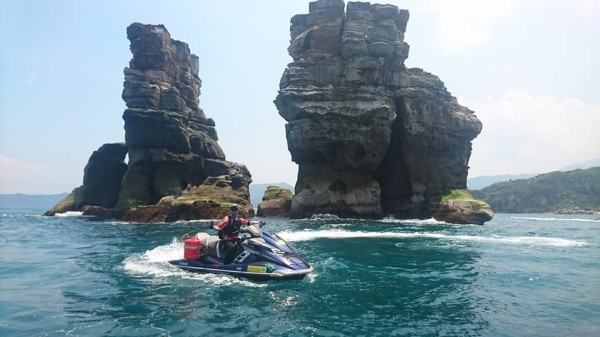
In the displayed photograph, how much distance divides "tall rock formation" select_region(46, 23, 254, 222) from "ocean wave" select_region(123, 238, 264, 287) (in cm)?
3002

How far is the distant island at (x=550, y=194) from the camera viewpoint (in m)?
124

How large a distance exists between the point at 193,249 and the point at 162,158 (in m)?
43.8

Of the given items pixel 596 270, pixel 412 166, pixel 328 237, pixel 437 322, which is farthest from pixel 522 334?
pixel 412 166

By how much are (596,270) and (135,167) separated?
53.1m

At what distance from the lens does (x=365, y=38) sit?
5138cm

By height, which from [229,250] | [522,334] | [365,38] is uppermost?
[365,38]

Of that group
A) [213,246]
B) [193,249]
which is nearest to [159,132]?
[193,249]

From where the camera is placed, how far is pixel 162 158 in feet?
181

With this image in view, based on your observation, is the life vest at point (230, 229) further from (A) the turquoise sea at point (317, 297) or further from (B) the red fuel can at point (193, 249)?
(A) the turquoise sea at point (317, 297)

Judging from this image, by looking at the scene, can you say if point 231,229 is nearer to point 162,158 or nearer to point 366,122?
point 366,122

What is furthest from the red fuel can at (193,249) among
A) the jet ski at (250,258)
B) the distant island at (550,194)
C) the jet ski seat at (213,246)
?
the distant island at (550,194)

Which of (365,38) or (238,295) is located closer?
(238,295)

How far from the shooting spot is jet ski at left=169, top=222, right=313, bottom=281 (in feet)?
41.4

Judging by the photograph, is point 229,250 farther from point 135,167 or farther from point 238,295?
point 135,167
